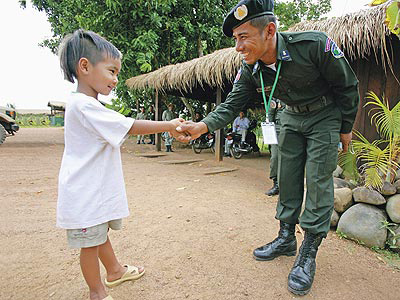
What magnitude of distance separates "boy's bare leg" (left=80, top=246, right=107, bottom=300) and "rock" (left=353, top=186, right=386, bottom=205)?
2373 millimetres

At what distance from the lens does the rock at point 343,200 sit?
8.33 feet

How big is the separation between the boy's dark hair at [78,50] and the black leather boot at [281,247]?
1714 millimetres

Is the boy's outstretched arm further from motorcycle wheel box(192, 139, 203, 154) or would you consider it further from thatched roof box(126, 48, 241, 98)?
motorcycle wheel box(192, 139, 203, 154)

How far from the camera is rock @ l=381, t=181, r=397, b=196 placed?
238 cm

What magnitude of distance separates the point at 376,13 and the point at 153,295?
433cm

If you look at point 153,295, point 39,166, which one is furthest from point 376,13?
point 39,166

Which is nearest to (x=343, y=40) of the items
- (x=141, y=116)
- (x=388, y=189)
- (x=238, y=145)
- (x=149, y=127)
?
(x=388, y=189)

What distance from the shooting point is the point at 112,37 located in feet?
28.2

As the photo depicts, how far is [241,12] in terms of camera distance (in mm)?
1532

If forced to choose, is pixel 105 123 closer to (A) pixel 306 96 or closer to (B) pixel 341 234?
(A) pixel 306 96

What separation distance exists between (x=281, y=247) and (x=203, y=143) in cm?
750

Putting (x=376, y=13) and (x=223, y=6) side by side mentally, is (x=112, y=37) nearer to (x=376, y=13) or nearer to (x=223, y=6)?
(x=223, y=6)

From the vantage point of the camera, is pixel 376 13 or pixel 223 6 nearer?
pixel 376 13

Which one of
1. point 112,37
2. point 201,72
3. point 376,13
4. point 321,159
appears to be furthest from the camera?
point 112,37
